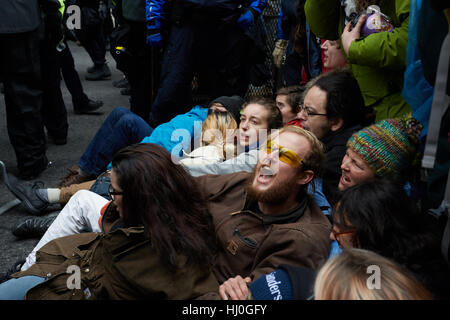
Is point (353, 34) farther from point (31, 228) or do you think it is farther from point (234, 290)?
point (31, 228)

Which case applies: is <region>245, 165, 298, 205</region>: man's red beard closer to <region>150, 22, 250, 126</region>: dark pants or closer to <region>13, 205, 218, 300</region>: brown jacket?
<region>13, 205, 218, 300</region>: brown jacket

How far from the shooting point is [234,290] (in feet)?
5.56

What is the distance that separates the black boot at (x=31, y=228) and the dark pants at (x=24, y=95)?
3.09ft

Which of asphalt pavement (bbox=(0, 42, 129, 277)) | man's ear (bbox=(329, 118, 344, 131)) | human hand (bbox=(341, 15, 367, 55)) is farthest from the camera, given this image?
asphalt pavement (bbox=(0, 42, 129, 277))

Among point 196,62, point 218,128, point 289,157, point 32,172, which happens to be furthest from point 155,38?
point 289,157

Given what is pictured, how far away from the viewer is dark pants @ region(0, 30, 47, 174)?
3467 mm

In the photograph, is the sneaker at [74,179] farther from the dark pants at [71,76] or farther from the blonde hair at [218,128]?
the dark pants at [71,76]

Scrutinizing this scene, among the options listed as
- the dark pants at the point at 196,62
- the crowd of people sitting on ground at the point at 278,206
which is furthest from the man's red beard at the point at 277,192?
the dark pants at the point at 196,62

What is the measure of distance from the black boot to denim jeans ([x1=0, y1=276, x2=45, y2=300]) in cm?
92

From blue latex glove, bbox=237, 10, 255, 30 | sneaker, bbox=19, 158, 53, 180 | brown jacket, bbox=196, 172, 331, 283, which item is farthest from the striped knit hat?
sneaker, bbox=19, 158, 53, 180

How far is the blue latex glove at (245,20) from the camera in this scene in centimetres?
379

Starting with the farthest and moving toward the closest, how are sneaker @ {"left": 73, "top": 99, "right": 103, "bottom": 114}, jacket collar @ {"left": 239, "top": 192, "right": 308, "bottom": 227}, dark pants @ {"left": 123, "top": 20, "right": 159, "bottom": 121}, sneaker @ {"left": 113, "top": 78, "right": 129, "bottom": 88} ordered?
sneaker @ {"left": 113, "top": 78, "right": 129, "bottom": 88}
sneaker @ {"left": 73, "top": 99, "right": 103, "bottom": 114}
dark pants @ {"left": 123, "top": 20, "right": 159, "bottom": 121}
jacket collar @ {"left": 239, "top": 192, "right": 308, "bottom": 227}

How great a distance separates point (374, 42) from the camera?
2.30m

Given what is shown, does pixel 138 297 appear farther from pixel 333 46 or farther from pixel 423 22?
pixel 333 46
